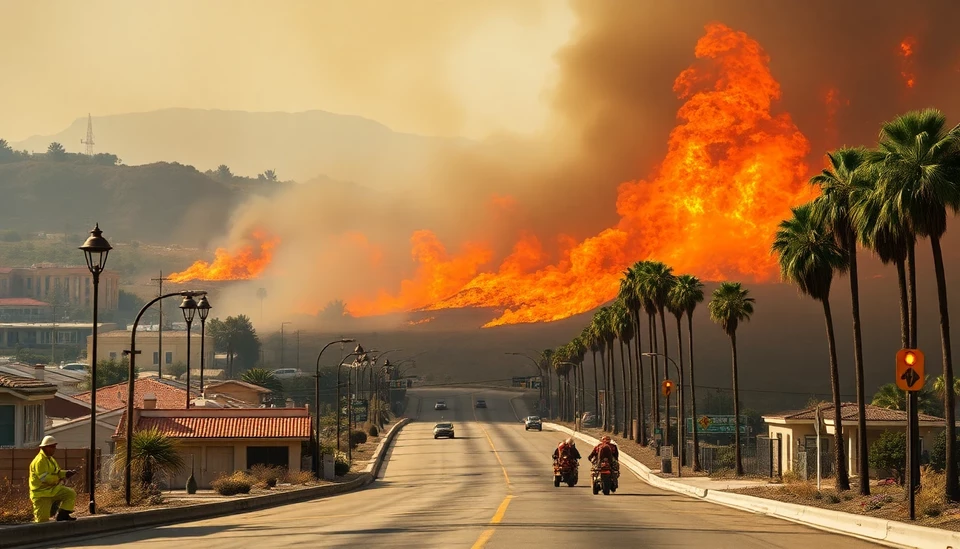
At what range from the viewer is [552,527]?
95.1 ft

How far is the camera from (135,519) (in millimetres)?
34125

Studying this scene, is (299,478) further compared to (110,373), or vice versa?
(110,373)

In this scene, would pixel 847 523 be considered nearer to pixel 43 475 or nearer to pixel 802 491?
pixel 802 491

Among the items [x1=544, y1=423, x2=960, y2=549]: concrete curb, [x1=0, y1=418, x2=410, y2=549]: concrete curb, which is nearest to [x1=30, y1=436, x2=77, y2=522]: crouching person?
[x1=0, y1=418, x2=410, y2=549]: concrete curb

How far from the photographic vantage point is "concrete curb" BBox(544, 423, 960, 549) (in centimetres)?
2459

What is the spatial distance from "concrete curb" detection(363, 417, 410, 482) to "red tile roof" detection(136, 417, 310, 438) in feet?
24.8

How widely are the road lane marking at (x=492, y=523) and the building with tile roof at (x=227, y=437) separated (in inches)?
998

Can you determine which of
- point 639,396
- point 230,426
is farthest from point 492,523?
point 639,396

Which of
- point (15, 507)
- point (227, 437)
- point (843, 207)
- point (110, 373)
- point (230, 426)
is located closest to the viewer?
point (15, 507)

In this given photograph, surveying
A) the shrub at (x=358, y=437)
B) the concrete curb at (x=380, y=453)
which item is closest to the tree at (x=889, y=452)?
the concrete curb at (x=380, y=453)

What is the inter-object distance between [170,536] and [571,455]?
31.4m

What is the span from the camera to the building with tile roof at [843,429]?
244 ft

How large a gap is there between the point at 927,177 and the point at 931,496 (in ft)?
30.8

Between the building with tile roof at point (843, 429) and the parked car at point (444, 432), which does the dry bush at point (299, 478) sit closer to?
the building with tile roof at point (843, 429)
